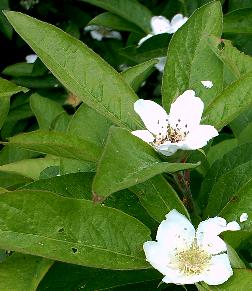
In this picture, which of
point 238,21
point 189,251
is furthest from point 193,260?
point 238,21

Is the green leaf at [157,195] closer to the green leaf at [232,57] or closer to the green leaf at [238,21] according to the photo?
the green leaf at [232,57]

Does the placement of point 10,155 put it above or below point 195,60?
below

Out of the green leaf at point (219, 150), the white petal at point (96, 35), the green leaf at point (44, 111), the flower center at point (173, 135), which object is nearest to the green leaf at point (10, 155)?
the green leaf at point (44, 111)

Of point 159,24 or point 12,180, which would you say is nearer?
point 12,180

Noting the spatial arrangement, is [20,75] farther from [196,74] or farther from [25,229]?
[25,229]

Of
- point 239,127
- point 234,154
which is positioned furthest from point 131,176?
point 239,127

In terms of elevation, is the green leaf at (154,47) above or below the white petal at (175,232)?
below

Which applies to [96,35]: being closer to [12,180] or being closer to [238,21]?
[238,21]
